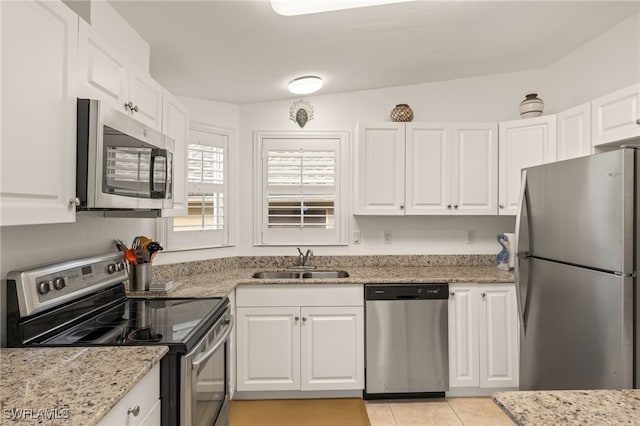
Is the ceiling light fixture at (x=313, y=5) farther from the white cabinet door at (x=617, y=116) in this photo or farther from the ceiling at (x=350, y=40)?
the white cabinet door at (x=617, y=116)

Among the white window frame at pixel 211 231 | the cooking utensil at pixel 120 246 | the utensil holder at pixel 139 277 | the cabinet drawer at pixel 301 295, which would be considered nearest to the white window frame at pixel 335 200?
the white window frame at pixel 211 231

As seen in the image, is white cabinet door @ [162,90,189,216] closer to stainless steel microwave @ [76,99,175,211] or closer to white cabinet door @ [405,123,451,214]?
stainless steel microwave @ [76,99,175,211]

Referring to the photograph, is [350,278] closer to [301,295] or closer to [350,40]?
[301,295]

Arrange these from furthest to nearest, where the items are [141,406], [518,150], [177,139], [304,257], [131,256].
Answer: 1. [304,257]
2. [518,150]
3. [177,139]
4. [131,256]
5. [141,406]

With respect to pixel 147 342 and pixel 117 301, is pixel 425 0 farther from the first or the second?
pixel 117 301

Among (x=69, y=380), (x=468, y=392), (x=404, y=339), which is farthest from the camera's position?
(x=468, y=392)

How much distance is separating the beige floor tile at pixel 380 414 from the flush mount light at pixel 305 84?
2.38 m

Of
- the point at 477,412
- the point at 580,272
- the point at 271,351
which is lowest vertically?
the point at 477,412

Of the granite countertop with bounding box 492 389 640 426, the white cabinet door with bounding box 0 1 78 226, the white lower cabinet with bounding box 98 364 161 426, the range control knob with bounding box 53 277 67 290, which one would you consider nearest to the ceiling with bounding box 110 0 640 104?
the white cabinet door with bounding box 0 1 78 226

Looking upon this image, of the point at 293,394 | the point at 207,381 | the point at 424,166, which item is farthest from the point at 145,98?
the point at 293,394

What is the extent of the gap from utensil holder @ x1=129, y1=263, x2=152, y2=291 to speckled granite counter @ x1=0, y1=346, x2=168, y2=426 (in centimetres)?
89

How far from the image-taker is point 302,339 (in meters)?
2.68

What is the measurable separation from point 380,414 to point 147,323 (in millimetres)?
1710

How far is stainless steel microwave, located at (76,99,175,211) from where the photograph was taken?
52.1 inches
